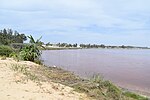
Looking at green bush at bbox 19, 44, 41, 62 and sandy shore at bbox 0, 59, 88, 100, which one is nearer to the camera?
sandy shore at bbox 0, 59, 88, 100

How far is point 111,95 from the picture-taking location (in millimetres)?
13539

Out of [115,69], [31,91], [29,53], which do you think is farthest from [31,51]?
[31,91]

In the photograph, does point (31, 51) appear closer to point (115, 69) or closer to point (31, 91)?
point (115, 69)

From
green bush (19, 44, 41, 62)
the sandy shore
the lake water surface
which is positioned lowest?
the lake water surface

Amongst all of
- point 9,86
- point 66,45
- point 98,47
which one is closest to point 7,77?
point 9,86

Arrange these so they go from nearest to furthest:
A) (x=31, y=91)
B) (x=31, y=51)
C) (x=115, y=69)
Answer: (x=31, y=91) < (x=31, y=51) < (x=115, y=69)

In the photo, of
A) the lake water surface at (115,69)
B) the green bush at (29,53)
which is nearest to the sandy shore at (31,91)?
the lake water surface at (115,69)

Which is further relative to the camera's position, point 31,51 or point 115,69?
point 115,69

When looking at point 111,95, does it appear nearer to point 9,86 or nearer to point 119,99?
point 119,99

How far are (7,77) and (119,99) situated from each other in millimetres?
4811

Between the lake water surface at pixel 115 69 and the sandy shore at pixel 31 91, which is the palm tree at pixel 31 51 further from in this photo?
the sandy shore at pixel 31 91

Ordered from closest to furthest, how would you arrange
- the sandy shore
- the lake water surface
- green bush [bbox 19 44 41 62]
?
the sandy shore
the lake water surface
green bush [bbox 19 44 41 62]

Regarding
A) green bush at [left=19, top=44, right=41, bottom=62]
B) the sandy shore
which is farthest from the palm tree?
the sandy shore

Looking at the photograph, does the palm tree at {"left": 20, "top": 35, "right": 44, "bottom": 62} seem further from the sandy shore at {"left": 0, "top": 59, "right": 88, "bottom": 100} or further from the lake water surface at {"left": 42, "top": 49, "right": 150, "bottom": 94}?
the sandy shore at {"left": 0, "top": 59, "right": 88, "bottom": 100}
